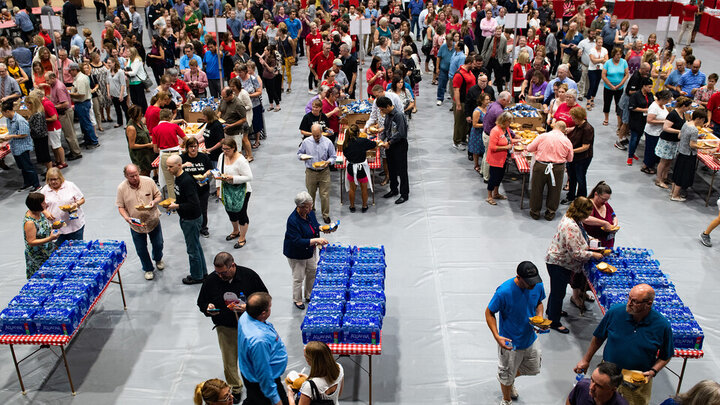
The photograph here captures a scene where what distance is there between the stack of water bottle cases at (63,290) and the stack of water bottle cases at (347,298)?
2236mm

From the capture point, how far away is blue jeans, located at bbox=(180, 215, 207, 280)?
759 centimetres

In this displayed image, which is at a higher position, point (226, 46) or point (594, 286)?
point (226, 46)

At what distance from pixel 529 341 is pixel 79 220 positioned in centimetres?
533

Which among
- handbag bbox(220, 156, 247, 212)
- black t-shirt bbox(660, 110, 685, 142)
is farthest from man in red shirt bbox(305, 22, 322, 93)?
black t-shirt bbox(660, 110, 685, 142)

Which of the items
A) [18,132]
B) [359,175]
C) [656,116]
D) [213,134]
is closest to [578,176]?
[656,116]

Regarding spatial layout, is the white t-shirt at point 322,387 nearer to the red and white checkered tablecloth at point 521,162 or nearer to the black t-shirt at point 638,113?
the red and white checkered tablecloth at point 521,162

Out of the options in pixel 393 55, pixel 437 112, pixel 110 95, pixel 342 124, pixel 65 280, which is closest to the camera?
pixel 65 280

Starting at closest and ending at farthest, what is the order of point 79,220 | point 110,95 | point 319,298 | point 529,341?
point 529,341 → point 319,298 → point 79,220 → point 110,95

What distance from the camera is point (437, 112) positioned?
14.7m

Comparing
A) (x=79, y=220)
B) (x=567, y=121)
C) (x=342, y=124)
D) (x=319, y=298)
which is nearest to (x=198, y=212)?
(x=79, y=220)

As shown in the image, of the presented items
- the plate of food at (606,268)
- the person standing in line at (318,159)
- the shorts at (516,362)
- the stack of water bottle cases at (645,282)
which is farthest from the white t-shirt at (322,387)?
the person standing in line at (318,159)

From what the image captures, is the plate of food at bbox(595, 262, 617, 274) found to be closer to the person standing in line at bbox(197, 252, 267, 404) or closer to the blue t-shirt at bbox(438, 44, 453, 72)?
the person standing in line at bbox(197, 252, 267, 404)

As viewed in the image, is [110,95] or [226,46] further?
[226,46]

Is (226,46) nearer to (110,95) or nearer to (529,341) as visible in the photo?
(110,95)
